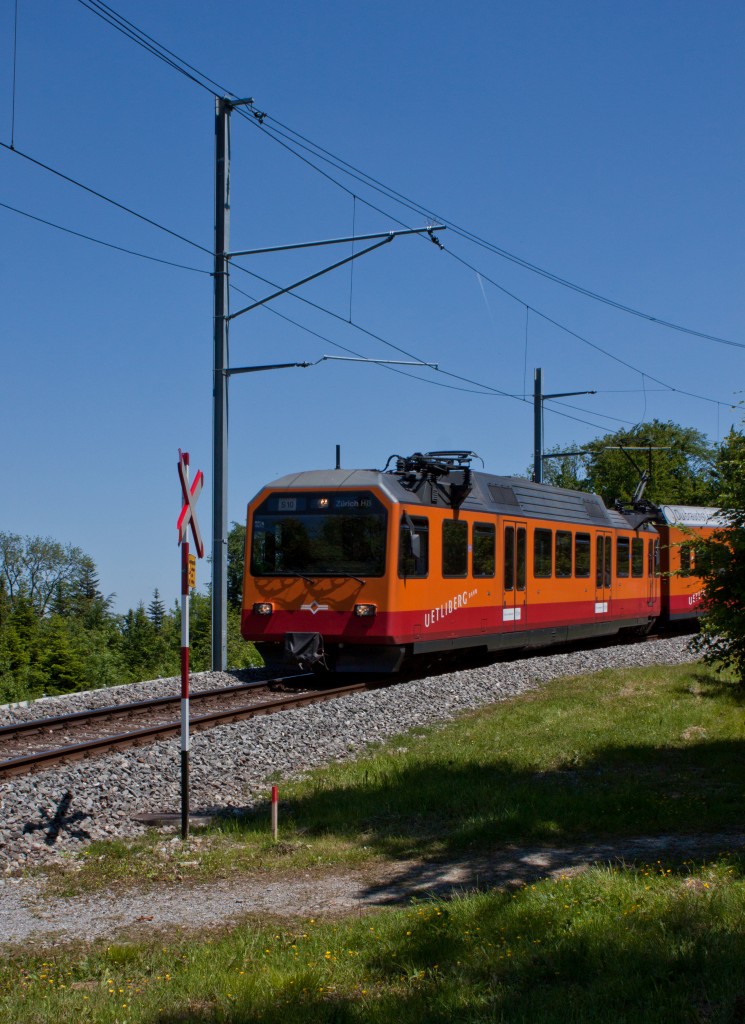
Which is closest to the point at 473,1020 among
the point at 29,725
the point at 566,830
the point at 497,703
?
the point at 566,830

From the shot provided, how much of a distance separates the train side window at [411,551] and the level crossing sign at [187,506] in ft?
24.6

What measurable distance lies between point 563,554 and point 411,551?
6346 millimetres

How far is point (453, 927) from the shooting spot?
5.44 meters

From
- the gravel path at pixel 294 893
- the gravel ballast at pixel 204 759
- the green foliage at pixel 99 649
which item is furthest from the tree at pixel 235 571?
the gravel path at pixel 294 893

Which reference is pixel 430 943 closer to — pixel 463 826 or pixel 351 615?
pixel 463 826

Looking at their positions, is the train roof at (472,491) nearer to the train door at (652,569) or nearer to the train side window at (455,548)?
the train side window at (455,548)

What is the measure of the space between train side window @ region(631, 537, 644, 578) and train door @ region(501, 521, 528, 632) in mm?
6617

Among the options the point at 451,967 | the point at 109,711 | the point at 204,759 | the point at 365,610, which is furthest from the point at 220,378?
the point at 451,967

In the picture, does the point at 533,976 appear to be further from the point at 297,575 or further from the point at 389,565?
the point at 297,575

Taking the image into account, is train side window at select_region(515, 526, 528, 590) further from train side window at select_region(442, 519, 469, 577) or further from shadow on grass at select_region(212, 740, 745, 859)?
shadow on grass at select_region(212, 740, 745, 859)

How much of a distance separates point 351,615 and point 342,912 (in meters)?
10.1

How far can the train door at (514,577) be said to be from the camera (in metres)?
19.3

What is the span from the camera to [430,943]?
5.21 metres

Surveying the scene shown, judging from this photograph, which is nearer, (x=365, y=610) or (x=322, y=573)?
(x=365, y=610)
